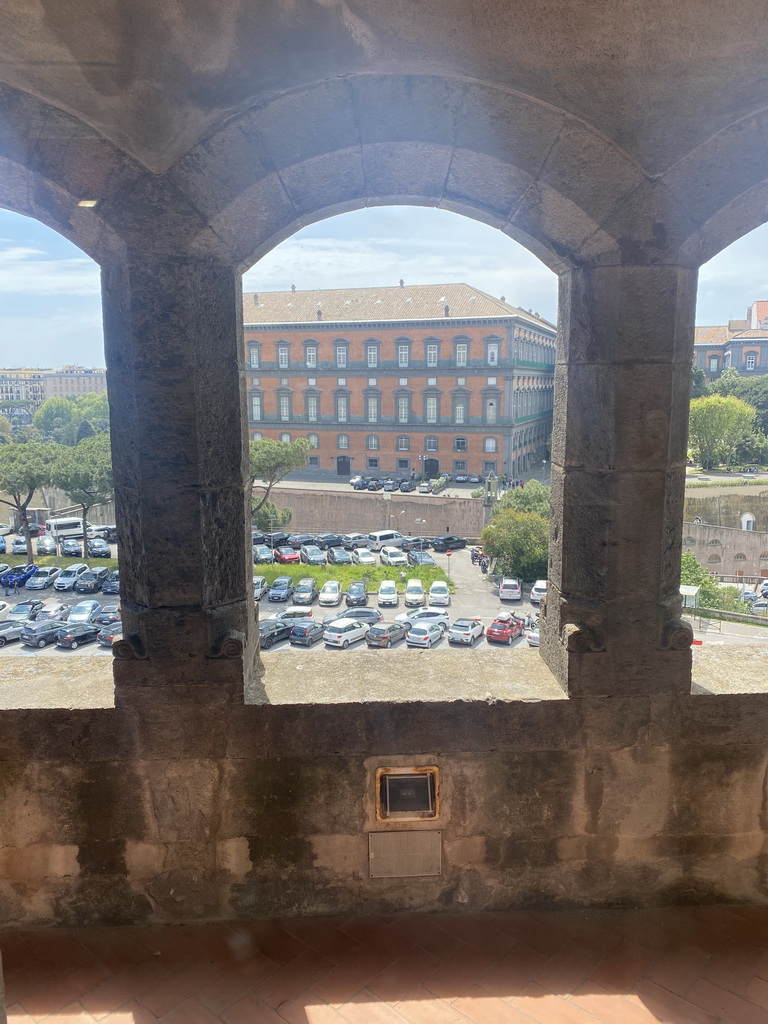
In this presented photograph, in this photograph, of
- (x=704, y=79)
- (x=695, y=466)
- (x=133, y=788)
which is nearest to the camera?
(x=704, y=79)

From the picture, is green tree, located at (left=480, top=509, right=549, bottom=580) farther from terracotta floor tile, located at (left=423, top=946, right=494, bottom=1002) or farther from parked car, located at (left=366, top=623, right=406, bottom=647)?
terracotta floor tile, located at (left=423, top=946, right=494, bottom=1002)

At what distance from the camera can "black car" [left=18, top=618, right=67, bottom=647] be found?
17.4m

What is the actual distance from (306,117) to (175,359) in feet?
3.07

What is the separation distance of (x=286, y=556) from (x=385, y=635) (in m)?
11.6

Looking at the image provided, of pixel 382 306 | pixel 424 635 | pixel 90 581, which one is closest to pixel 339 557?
pixel 90 581

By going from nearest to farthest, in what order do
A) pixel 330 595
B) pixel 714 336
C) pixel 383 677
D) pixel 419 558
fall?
1. pixel 383 677
2. pixel 330 595
3. pixel 419 558
4. pixel 714 336

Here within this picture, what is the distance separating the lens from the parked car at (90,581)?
2322cm

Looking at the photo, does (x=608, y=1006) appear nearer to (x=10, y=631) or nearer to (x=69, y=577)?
(x=10, y=631)

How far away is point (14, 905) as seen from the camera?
8.77ft

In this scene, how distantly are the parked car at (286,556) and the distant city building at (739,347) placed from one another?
35278 mm

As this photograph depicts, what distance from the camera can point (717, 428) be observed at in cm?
3325

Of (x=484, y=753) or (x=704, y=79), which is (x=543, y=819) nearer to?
(x=484, y=753)

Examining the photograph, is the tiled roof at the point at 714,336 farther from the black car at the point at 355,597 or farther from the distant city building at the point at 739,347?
the black car at the point at 355,597

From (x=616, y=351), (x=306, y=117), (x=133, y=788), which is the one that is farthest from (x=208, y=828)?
(x=306, y=117)
